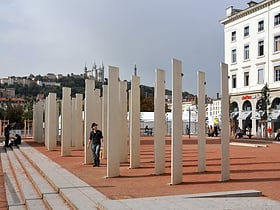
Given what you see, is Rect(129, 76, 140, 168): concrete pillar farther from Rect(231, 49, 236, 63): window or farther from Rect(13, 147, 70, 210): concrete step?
Rect(231, 49, 236, 63): window

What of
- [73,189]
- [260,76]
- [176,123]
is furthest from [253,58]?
[73,189]

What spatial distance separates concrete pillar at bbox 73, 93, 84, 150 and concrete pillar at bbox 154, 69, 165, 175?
438 inches

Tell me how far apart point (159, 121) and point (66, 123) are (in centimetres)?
974

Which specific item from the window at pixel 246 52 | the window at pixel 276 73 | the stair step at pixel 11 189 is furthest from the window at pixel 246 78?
the stair step at pixel 11 189

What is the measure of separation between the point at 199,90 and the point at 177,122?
2.25m

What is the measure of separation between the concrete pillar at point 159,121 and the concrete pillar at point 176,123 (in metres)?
1.74

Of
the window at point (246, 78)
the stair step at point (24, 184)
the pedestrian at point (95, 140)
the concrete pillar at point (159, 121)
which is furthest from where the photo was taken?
the window at point (246, 78)

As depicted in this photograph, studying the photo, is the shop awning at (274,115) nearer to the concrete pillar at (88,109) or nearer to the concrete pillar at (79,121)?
the concrete pillar at (79,121)

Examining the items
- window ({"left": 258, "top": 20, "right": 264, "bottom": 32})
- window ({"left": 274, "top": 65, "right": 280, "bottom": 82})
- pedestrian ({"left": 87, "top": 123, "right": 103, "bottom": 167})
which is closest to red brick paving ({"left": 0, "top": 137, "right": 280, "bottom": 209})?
pedestrian ({"left": 87, "top": 123, "right": 103, "bottom": 167})

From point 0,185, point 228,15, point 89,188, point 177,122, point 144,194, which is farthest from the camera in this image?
point 228,15

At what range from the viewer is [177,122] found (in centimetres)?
1203

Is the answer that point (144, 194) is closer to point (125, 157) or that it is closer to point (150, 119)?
point (125, 157)

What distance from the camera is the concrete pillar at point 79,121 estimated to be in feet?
81.1

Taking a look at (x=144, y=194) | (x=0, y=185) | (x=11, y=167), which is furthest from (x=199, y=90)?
(x=11, y=167)
